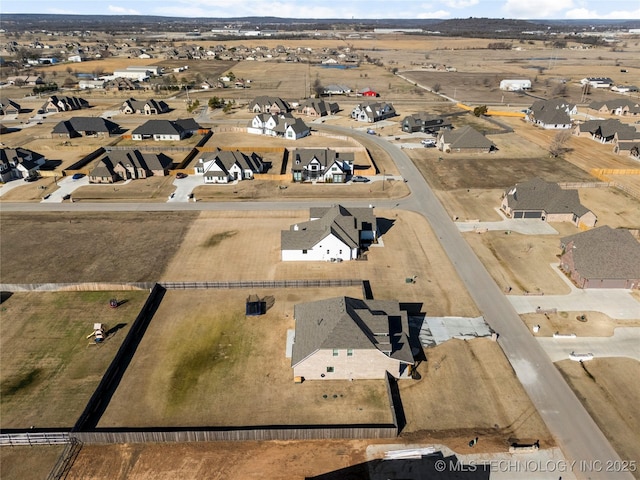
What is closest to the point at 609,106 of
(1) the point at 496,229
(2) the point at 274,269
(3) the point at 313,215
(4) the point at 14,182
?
(1) the point at 496,229

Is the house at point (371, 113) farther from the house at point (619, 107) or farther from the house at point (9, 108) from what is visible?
the house at point (9, 108)

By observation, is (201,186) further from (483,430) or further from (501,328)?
(483,430)

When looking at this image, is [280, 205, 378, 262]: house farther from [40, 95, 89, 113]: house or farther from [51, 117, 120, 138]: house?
[40, 95, 89, 113]: house

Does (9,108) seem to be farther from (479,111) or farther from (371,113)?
(479,111)

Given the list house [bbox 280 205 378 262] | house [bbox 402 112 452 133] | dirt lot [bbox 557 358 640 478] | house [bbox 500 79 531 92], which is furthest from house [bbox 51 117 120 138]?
house [bbox 500 79 531 92]

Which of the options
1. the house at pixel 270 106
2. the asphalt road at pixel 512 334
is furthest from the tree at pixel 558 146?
the house at pixel 270 106

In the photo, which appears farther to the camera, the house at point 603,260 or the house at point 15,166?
the house at point 15,166

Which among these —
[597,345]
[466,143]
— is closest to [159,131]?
[466,143]
